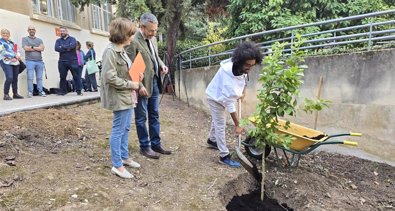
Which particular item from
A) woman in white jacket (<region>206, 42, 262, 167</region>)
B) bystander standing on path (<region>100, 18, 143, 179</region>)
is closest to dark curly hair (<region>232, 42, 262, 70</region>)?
woman in white jacket (<region>206, 42, 262, 167</region>)

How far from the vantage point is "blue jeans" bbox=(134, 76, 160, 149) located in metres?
3.98

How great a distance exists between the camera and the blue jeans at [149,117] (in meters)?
3.98

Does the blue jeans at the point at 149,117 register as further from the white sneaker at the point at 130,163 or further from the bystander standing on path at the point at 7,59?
the bystander standing on path at the point at 7,59

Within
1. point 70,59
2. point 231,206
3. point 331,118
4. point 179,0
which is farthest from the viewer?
point 179,0

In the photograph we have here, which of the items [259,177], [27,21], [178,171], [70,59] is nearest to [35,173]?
[178,171]

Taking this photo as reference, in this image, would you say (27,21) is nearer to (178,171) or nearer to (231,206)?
(178,171)

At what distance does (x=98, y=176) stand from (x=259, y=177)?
198 cm

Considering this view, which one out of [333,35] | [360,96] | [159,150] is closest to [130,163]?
[159,150]

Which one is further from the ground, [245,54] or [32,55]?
[32,55]

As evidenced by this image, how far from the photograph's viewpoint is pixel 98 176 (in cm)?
347

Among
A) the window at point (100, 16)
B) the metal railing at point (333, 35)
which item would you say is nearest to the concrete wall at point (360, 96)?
the metal railing at point (333, 35)

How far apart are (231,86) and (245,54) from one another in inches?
16.8

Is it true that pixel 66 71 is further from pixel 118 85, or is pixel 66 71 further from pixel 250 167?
pixel 250 167

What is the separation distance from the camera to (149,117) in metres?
4.24
